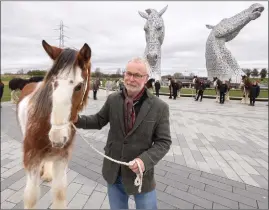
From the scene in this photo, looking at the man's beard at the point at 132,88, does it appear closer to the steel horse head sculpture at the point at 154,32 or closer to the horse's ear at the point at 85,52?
the horse's ear at the point at 85,52

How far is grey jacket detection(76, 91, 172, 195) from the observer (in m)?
1.79

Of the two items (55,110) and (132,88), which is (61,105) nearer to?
(55,110)

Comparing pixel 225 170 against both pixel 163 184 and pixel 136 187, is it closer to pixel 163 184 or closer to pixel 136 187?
pixel 163 184

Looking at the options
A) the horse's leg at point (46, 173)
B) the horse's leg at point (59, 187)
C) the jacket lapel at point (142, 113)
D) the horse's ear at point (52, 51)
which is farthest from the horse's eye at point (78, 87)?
the horse's leg at point (46, 173)

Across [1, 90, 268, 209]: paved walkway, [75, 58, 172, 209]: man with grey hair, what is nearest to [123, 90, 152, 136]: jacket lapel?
[75, 58, 172, 209]: man with grey hair

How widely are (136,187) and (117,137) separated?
0.46 meters

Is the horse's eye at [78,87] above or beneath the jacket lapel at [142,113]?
above

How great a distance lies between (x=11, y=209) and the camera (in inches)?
106

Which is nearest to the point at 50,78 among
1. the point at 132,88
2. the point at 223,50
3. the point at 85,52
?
the point at 85,52

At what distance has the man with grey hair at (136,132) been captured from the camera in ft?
5.75

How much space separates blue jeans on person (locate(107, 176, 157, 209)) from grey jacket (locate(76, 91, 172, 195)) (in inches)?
2.6

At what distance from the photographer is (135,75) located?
1731 millimetres

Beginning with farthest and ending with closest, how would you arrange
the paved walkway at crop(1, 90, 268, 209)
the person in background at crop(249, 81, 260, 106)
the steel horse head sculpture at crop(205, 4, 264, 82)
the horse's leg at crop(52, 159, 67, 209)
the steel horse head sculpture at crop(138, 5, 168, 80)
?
the steel horse head sculpture at crop(205, 4, 264, 82) → the steel horse head sculpture at crop(138, 5, 168, 80) → the person in background at crop(249, 81, 260, 106) → the paved walkway at crop(1, 90, 268, 209) → the horse's leg at crop(52, 159, 67, 209)

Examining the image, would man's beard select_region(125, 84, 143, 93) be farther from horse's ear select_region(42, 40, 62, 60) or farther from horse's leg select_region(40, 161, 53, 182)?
horse's leg select_region(40, 161, 53, 182)
